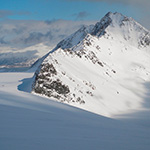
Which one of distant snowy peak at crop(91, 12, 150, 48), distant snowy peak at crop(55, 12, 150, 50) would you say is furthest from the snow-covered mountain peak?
distant snowy peak at crop(91, 12, 150, 48)

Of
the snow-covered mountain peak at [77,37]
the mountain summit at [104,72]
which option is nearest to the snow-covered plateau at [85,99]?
the mountain summit at [104,72]

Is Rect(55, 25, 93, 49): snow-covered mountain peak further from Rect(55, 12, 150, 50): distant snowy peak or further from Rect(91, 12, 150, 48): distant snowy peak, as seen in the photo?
Rect(91, 12, 150, 48): distant snowy peak

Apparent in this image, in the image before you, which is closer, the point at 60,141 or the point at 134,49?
the point at 60,141

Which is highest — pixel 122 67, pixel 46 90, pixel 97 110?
pixel 122 67

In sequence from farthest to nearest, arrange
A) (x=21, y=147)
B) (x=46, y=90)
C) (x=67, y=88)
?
(x=67, y=88) → (x=46, y=90) → (x=21, y=147)

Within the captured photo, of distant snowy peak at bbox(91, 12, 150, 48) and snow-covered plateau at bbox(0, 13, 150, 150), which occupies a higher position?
distant snowy peak at bbox(91, 12, 150, 48)

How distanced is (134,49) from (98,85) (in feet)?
186

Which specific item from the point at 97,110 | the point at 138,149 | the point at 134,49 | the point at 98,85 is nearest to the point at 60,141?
the point at 138,149

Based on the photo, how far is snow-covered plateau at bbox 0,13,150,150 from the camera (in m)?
5.23

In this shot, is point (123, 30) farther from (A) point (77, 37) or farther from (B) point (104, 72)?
(B) point (104, 72)

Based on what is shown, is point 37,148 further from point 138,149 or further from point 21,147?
point 138,149

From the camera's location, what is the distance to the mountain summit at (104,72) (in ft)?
93.1

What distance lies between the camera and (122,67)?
6869 centimetres

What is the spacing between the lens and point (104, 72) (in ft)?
168
